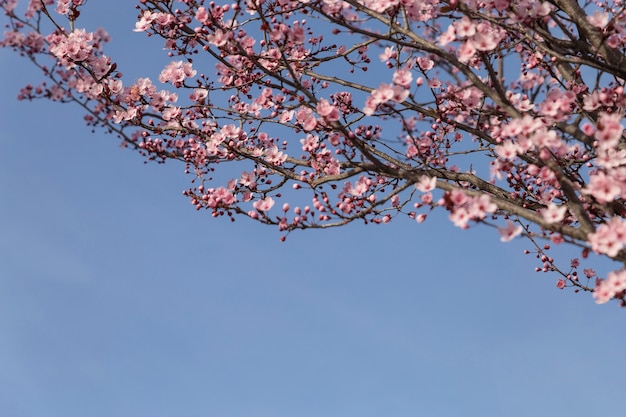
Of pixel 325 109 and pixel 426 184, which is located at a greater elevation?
pixel 325 109

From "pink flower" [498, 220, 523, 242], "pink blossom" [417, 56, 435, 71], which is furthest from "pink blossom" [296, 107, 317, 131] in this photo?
"pink flower" [498, 220, 523, 242]

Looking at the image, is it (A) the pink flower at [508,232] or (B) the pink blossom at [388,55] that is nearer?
(A) the pink flower at [508,232]

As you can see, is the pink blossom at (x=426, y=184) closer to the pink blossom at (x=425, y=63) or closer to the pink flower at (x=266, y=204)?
the pink flower at (x=266, y=204)

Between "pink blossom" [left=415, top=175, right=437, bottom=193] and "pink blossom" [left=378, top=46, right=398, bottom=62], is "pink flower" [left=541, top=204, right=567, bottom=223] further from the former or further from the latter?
"pink blossom" [left=378, top=46, right=398, bottom=62]

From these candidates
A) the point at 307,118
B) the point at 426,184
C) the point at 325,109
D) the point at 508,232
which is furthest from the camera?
the point at 307,118

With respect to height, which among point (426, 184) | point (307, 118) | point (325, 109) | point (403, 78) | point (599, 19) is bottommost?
point (426, 184)

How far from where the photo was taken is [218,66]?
297 inches

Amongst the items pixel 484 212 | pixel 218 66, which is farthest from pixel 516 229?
pixel 218 66

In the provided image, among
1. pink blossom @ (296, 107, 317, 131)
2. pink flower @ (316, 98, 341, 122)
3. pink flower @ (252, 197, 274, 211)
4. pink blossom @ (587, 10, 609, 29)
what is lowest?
pink flower @ (252, 197, 274, 211)

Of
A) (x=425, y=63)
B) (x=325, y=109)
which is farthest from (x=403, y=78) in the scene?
(x=425, y=63)

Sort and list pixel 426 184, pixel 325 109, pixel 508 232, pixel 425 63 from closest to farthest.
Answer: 1. pixel 508 232
2. pixel 426 184
3. pixel 325 109
4. pixel 425 63

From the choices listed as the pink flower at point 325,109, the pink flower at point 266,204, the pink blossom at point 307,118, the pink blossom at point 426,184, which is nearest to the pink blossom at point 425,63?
the pink blossom at point 307,118

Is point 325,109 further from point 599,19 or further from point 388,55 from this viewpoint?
point 599,19

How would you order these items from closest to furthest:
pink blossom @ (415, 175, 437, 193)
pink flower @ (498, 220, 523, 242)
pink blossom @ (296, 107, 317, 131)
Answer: pink flower @ (498, 220, 523, 242) < pink blossom @ (415, 175, 437, 193) < pink blossom @ (296, 107, 317, 131)
